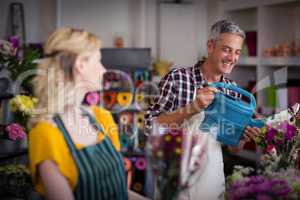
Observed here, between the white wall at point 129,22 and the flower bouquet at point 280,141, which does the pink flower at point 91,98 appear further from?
the white wall at point 129,22

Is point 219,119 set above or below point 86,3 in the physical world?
below

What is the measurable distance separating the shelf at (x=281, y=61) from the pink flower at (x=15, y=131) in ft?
8.58

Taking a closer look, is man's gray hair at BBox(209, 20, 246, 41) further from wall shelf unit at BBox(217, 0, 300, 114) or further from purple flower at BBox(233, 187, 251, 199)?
wall shelf unit at BBox(217, 0, 300, 114)

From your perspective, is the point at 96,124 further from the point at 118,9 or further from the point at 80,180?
the point at 118,9

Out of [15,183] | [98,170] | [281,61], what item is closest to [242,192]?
[98,170]

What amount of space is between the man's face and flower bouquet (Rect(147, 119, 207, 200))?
34.1 inches

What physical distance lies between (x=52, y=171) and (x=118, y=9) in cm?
437

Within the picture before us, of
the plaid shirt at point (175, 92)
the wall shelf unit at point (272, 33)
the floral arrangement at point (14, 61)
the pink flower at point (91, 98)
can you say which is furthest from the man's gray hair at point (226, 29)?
the wall shelf unit at point (272, 33)

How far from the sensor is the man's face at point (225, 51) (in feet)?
7.20

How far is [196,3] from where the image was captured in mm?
5754

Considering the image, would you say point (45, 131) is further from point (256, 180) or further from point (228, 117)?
point (228, 117)

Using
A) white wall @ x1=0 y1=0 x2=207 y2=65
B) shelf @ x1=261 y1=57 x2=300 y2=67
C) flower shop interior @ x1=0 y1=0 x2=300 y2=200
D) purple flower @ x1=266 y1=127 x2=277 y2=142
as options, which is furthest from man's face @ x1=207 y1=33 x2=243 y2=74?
white wall @ x1=0 y1=0 x2=207 y2=65

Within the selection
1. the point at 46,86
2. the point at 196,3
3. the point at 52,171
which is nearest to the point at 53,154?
the point at 52,171

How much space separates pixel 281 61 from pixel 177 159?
3.35 meters
